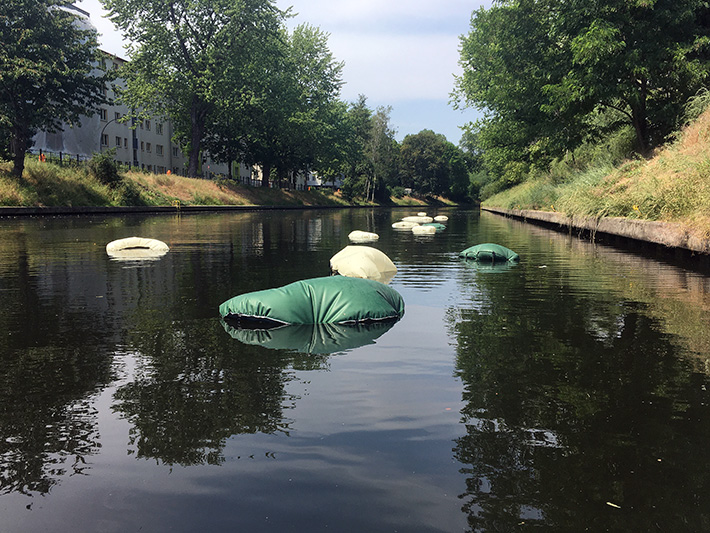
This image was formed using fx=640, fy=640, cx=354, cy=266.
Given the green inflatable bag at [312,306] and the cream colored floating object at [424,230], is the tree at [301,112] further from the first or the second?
the green inflatable bag at [312,306]

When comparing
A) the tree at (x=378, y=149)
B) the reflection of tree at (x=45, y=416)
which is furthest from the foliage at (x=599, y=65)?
the tree at (x=378, y=149)

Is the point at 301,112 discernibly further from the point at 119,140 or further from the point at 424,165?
the point at 424,165

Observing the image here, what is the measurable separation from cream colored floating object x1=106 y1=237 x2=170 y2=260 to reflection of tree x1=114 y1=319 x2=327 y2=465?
7682mm

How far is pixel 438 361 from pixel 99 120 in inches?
2444

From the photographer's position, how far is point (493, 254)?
12906 millimetres

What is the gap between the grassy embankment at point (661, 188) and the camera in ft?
40.5

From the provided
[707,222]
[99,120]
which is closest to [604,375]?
[707,222]

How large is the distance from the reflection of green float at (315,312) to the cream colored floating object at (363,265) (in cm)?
216

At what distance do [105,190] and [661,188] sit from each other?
31.7 m

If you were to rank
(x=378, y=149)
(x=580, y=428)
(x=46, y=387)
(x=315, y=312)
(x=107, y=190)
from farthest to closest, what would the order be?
(x=378, y=149)
(x=107, y=190)
(x=315, y=312)
(x=46, y=387)
(x=580, y=428)

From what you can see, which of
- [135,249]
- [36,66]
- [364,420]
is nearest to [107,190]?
[36,66]

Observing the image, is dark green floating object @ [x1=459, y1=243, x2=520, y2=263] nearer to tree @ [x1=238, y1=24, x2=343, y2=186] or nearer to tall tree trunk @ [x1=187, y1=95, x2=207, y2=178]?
tall tree trunk @ [x1=187, y1=95, x2=207, y2=178]

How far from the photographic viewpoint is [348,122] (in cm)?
7162

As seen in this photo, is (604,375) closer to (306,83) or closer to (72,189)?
(72,189)
